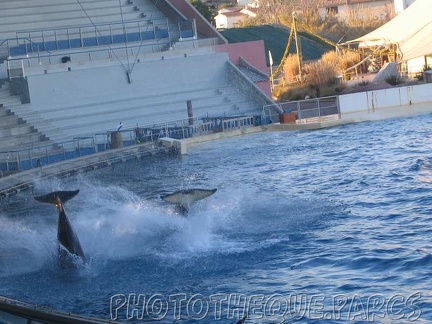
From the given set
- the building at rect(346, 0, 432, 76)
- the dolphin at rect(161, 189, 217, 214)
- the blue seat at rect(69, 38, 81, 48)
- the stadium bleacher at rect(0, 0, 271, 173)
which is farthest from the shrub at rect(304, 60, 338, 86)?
the dolphin at rect(161, 189, 217, 214)

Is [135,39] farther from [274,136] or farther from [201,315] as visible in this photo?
[201,315]

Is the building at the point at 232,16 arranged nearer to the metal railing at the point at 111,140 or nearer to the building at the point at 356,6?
the building at the point at 356,6

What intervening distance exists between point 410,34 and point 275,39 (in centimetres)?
977

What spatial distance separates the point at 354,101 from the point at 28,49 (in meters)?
11.5

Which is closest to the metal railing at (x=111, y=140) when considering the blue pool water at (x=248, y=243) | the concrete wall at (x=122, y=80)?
the blue pool water at (x=248, y=243)

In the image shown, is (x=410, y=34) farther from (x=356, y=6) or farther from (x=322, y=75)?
(x=356, y=6)

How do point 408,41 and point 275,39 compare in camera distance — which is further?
point 275,39

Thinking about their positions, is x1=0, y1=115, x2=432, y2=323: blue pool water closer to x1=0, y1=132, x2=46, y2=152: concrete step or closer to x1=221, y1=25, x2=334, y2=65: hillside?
x1=0, y1=132, x2=46, y2=152: concrete step

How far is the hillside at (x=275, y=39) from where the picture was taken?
46.8 m

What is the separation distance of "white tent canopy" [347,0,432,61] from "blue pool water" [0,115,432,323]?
19236 mm

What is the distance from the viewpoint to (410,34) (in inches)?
1702

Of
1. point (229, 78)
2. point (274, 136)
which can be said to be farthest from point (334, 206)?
point (229, 78)

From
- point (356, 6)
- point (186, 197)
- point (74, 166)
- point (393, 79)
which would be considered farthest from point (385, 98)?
point (356, 6)

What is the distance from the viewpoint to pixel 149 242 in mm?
14625
